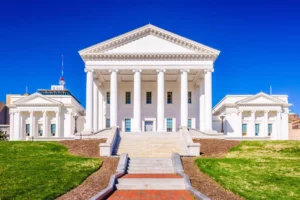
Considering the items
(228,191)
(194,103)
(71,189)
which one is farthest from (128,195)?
(194,103)

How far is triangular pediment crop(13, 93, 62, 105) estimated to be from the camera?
58.3 meters

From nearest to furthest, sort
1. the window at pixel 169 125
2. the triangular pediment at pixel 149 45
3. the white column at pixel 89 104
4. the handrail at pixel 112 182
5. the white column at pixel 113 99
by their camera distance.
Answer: the handrail at pixel 112 182 → the white column at pixel 89 104 → the white column at pixel 113 99 → the triangular pediment at pixel 149 45 → the window at pixel 169 125

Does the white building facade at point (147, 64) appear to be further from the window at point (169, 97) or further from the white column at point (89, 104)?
the window at point (169, 97)

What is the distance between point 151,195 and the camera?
13.6m

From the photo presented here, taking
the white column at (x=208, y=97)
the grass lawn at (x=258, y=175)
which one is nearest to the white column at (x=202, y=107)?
the white column at (x=208, y=97)

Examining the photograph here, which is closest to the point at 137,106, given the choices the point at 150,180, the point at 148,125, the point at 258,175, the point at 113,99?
the point at 113,99

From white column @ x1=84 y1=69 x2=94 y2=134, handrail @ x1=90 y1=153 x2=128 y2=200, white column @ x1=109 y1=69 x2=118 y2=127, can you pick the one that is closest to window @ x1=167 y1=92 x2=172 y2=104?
white column @ x1=109 y1=69 x2=118 y2=127

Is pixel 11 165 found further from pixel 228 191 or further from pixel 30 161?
pixel 228 191

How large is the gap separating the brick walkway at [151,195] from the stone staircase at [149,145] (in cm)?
1100

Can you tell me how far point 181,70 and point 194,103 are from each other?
955cm

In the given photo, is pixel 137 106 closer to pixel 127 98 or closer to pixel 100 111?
pixel 127 98

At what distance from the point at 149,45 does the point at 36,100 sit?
27095 millimetres

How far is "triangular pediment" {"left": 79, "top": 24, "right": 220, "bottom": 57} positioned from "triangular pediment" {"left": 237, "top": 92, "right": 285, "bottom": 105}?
54.7ft

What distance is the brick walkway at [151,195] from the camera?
43.0 ft
